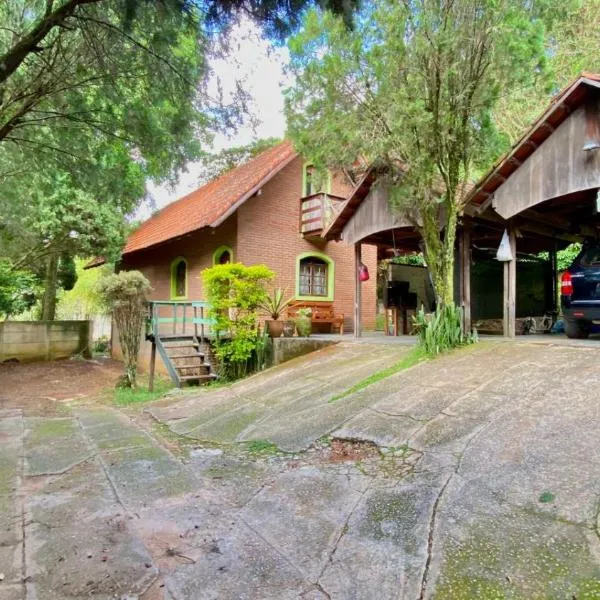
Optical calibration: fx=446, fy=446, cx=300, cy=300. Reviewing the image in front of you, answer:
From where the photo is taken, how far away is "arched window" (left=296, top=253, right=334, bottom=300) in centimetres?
1421

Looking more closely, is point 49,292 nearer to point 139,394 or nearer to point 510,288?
point 139,394

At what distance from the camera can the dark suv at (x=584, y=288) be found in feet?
23.8

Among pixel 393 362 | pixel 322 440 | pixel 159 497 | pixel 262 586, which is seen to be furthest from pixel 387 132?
pixel 262 586

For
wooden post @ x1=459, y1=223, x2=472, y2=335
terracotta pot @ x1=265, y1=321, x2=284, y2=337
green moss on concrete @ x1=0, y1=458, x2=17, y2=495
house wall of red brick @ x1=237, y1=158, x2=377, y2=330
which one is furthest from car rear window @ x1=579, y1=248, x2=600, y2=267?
green moss on concrete @ x1=0, y1=458, x2=17, y2=495

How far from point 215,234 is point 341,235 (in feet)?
14.8

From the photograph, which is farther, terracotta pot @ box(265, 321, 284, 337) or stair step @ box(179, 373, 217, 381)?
terracotta pot @ box(265, 321, 284, 337)

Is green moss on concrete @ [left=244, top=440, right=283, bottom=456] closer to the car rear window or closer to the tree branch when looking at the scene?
the tree branch

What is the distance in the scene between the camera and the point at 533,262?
12305mm

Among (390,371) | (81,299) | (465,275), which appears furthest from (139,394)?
(81,299)

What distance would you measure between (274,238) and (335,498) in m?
10.9

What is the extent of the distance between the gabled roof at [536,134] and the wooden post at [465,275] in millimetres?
837

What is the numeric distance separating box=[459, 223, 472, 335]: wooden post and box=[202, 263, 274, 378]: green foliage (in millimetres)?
4054

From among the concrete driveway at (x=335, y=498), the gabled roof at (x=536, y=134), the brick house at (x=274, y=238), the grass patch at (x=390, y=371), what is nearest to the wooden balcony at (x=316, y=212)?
the brick house at (x=274, y=238)

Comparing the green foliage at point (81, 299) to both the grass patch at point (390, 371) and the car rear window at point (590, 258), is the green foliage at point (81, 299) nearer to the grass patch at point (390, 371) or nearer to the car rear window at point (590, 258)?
the grass patch at point (390, 371)
